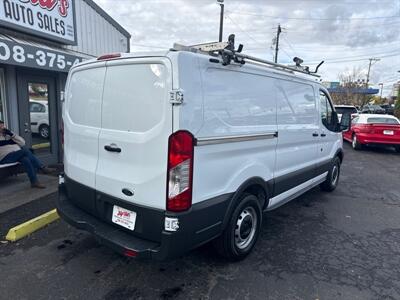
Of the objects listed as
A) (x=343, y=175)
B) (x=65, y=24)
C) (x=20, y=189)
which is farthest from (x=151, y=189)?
(x=343, y=175)

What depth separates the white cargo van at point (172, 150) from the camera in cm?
248

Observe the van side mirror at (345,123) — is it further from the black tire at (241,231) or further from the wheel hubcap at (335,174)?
the black tire at (241,231)

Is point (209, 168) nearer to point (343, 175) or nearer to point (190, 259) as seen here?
point (190, 259)

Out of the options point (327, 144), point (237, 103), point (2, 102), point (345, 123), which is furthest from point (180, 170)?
point (2, 102)

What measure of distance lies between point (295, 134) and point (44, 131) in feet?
20.0

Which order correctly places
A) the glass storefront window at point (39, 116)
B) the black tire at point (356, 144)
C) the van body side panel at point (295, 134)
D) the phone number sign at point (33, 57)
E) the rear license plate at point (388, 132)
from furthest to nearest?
1. the black tire at point (356, 144)
2. the rear license plate at point (388, 132)
3. the glass storefront window at point (39, 116)
4. the phone number sign at point (33, 57)
5. the van body side panel at point (295, 134)

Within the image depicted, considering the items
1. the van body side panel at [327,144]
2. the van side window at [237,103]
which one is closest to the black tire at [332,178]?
the van body side panel at [327,144]

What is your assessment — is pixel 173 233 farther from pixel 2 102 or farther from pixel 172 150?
pixel 2 102

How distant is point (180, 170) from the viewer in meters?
2.46

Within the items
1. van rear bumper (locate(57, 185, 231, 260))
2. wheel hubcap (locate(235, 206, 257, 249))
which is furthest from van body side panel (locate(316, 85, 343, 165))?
van rear bumper (locate(57, 185, 231, 260))

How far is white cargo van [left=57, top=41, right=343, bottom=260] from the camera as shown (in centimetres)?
248

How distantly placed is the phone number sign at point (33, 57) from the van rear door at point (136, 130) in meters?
3.68

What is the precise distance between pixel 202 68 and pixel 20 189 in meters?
4.71

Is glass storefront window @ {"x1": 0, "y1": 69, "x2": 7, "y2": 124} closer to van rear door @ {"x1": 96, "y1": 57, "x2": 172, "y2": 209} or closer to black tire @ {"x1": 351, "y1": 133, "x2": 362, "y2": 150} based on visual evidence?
van rear door @ {"x1": 96, "y1": 57, "x2": 172, "y2": 209}
